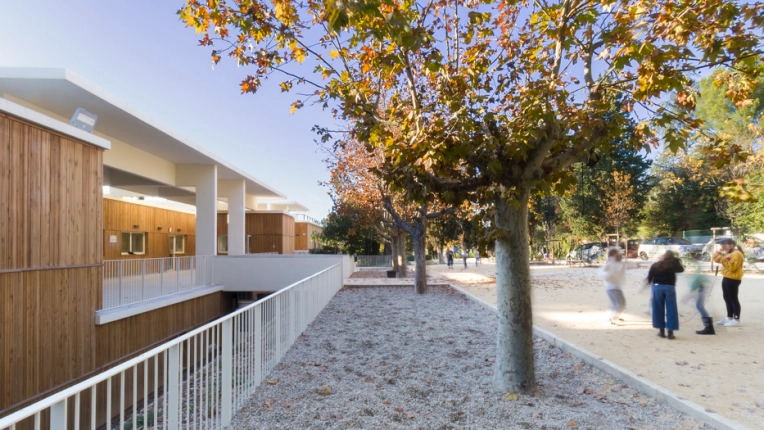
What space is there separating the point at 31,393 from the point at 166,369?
18.4 ft

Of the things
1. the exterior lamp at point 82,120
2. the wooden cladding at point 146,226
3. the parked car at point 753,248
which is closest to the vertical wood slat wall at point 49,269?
the exterior lamp at point 82,120

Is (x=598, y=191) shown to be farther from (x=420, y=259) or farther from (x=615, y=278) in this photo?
(x=615, y=278)

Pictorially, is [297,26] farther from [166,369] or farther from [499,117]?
[166,369]

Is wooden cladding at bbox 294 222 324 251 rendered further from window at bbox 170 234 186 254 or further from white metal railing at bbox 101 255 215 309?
white metal railing at bbox 101 255 215 309

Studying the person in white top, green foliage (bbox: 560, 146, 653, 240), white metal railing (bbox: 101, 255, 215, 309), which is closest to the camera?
the person in white top

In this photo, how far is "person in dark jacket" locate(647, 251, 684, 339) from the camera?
7555 millimetres

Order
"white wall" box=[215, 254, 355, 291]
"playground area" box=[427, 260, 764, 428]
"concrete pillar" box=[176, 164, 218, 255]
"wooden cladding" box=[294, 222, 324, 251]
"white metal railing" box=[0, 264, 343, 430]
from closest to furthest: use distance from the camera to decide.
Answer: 1. "white metal railing" box=[0, 264, 343, 430]
2. "playground area" box=[427, 260, 764, 428]
3. "white wall" box=[215, 254, 355, 291]
4. "concrete pillar" box=[176, 164, 218, 255]
5. "wooden cladding" box=[294, 222, 324, 251]

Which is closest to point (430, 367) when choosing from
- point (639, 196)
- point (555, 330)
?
point (555, 330)

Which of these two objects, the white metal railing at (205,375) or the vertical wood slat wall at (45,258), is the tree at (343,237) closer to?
the vertical wood slat wall at (45,258)

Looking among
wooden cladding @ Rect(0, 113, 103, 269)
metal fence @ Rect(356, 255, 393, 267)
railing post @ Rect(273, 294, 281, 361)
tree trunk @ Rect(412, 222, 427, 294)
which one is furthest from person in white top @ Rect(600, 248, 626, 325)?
metal fence @ Rect(356, 255, 393, 267)

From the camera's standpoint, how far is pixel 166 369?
3641 millimetres

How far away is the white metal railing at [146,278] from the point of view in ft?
33.3

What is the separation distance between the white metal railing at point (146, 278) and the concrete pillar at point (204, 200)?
309 centimetres

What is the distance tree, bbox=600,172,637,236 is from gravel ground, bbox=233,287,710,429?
29.2 metres
